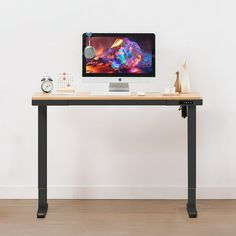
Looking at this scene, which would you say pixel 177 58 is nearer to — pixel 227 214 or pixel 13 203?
pixel 227 214

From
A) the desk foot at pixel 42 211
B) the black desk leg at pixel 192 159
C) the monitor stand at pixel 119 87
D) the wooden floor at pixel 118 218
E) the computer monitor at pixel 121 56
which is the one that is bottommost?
the wooden floor at pixel 118 218

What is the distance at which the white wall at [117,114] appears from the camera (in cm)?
415

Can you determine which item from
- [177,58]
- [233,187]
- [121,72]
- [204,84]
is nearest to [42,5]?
[121,72]

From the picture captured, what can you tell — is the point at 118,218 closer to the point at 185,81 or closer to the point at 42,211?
the point at 42,211

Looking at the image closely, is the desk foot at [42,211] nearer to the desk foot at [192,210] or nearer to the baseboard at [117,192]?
the baseboard at [117,192]

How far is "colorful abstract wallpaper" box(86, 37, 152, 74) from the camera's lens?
13.0 ft

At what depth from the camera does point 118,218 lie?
12.2 ft

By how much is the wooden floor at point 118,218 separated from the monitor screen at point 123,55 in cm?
96

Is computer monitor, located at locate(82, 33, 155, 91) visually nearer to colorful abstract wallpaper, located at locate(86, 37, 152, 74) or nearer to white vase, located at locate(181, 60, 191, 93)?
colorful abstract wallpaper, located at locate(86, 37, 152, 74)

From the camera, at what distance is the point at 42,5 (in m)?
4.15

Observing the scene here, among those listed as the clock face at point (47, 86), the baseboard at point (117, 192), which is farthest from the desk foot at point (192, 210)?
the clock face at point (47, 86)

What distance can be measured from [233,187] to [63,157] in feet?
4.31

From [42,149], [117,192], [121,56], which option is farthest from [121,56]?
[117,192]

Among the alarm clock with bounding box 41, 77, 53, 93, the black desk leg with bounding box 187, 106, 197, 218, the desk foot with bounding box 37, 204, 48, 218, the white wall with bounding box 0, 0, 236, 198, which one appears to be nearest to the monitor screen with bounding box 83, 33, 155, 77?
the white wall with bounding box 0, 0, 236, 198
